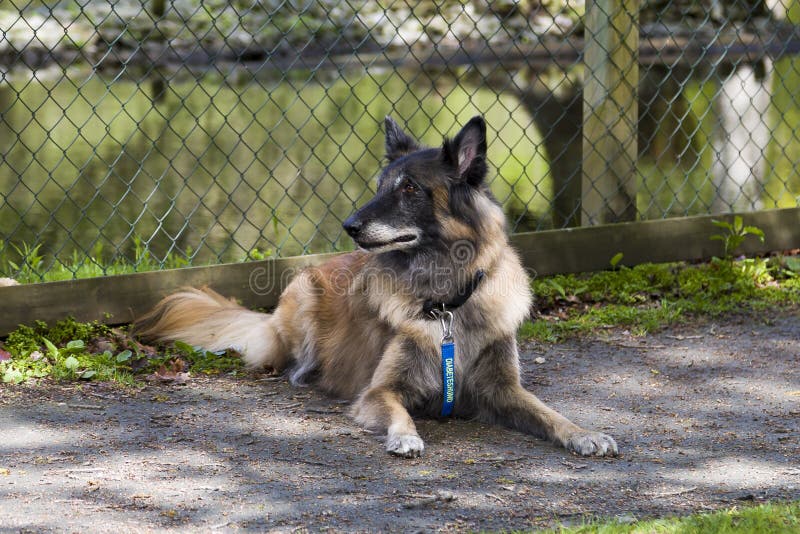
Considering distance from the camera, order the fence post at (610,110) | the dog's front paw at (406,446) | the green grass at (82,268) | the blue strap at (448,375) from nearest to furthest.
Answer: the dog's front paw at (406,446), the blue strap at (448,375), the green grass at (82,268), the fence post at (610,110)

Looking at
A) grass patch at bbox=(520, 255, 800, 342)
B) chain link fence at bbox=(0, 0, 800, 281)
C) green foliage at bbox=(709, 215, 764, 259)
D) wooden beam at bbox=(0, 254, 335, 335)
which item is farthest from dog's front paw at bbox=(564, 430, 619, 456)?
green foliage at bbox=(709, 215, 764, 259)

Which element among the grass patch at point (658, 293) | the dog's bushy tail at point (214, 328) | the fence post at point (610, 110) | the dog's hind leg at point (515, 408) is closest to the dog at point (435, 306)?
the dog's hind leg at point (515, 408)

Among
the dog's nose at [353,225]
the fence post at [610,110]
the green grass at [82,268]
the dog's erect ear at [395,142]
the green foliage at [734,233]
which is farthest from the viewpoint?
the green foliage at [734,233]

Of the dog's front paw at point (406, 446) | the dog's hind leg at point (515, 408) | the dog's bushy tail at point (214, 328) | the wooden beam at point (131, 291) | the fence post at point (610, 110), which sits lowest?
the dog's front paw at point (406, 446)

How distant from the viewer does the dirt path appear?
2.96 meters

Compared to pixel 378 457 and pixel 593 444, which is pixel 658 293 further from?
pixel 378 457

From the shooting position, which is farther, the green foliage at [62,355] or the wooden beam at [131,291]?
the wooden beam at [131,291]

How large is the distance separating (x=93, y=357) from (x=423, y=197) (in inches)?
69.8

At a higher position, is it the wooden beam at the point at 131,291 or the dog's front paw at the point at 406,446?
the wooden beam at the point at 131,291

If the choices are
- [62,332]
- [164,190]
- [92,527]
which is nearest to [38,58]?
[164,190]

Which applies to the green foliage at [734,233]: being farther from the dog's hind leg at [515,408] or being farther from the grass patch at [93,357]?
the grass patch at [93,357]

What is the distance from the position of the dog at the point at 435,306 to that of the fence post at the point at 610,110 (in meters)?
1.63

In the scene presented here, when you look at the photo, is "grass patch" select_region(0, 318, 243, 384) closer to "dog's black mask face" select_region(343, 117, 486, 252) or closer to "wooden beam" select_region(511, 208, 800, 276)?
"dog's black mask face" select_region(343, 117, 486, 252)

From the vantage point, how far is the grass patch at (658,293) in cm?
524
